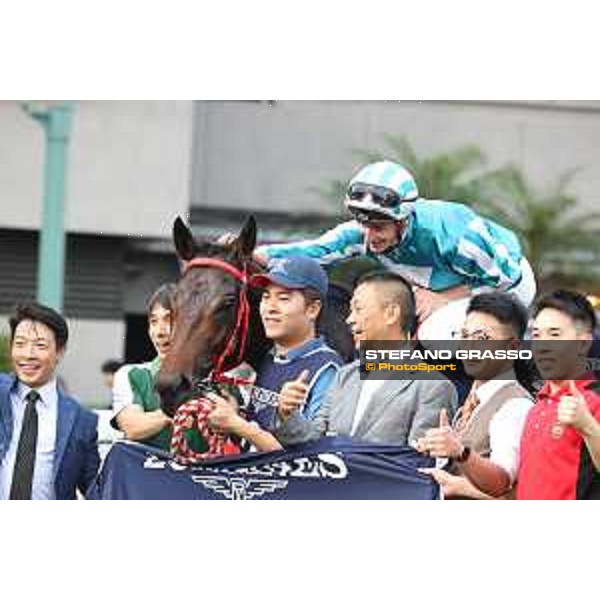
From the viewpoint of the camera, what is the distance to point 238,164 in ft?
25.6

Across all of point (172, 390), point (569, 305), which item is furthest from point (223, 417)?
point (569, 305)

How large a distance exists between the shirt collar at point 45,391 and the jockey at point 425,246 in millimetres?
968

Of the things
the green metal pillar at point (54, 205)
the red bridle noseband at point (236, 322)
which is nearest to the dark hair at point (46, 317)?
the green metal pillar at point (54, 205)

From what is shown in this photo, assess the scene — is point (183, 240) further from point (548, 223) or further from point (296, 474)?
point (548, 223)

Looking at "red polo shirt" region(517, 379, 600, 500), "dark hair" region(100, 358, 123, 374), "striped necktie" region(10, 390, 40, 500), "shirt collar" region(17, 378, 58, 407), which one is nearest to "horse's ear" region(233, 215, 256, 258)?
"dark hair" region(100, 358, 123, 374)

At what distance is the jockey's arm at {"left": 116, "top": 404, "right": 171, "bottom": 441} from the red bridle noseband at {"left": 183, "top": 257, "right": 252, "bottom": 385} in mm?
259

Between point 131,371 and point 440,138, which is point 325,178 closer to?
point 440,138

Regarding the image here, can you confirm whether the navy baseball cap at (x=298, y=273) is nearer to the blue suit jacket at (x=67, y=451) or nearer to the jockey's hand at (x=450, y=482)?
the jockey's hand at (x=450, y=482)

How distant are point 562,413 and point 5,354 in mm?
2198

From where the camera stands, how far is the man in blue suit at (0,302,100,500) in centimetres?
796

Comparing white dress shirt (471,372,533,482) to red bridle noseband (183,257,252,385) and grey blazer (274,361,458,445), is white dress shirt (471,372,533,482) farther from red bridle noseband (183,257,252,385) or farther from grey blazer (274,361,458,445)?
red bridle noseband (183,257,252,385)

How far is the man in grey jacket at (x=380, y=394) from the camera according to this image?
7824mm
